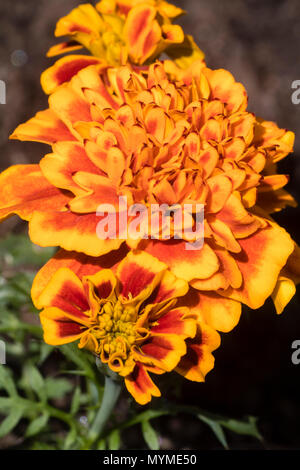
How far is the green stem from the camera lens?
124 cm

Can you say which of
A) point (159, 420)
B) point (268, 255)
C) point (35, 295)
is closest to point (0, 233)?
point (159, 420)

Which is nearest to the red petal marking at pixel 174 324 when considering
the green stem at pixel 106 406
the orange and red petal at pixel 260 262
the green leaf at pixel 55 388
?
the orange and red petal at pixel 260 262

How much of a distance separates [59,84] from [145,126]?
0.34m

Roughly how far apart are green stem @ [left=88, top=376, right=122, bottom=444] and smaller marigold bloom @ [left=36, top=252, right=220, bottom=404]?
22 centimetres

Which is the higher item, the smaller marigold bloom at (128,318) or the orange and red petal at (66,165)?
the orange and red petal at (66,165)

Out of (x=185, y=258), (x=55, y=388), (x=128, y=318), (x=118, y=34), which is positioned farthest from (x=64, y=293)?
(x=55, y=388)

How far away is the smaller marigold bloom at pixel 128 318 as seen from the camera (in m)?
0.98

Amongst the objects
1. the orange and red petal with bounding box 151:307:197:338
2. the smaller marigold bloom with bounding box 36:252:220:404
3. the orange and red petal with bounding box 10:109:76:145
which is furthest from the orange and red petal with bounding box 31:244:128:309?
the orange and red petal with bounding box 10:109:76:145

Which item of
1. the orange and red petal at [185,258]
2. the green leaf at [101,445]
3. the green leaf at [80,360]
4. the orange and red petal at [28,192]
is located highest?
the orange and red petal at [28,192]

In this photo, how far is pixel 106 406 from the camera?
4.37 ft

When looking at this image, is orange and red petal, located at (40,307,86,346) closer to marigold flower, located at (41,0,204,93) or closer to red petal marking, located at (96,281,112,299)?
red petal marking, located at (96,281,112,299)

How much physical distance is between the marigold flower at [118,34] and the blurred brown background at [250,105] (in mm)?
1276

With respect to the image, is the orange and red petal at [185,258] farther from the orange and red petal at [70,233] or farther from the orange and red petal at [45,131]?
the orange and red petal at [45,131]

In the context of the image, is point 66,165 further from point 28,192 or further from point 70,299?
point 70,299
